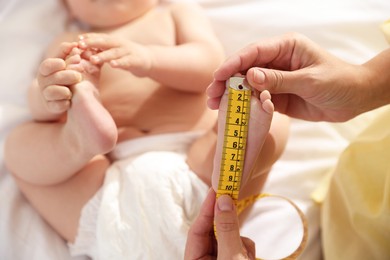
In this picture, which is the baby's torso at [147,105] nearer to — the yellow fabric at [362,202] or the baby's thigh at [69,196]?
the baby's thigh at [69,196]

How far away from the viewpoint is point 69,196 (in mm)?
1225

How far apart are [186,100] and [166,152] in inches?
8.2

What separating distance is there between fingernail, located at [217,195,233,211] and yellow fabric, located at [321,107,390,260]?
0.39 meters

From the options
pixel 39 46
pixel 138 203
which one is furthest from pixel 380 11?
pixel 39 46

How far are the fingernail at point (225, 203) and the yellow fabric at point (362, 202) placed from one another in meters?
0.39

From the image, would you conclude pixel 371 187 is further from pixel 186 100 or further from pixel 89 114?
pixel 89 114

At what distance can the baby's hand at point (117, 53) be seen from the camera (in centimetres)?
114

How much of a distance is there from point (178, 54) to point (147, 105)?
0.58 feet

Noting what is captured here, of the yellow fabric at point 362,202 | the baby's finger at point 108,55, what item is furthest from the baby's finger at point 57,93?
the yellow fabric at point 362,202

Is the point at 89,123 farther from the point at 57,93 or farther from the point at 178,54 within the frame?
the point at 178,54

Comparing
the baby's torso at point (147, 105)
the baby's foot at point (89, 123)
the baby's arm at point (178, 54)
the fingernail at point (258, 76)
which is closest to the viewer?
the fingernail at point (258, 76)

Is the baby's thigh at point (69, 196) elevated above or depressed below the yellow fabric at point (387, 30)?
below

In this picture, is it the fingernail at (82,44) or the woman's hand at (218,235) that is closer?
the woman's hand at (218,235)

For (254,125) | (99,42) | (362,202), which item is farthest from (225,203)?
(99,42)
